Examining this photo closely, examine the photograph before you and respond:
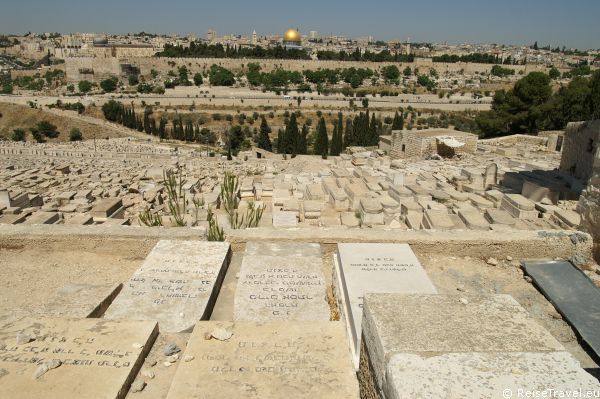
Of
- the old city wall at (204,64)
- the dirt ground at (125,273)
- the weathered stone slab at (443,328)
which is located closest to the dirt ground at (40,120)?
the old city wall at (204,64)

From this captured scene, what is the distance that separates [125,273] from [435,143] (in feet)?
47.9

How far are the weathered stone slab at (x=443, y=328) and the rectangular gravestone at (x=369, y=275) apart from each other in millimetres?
680

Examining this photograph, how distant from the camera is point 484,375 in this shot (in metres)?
1.77

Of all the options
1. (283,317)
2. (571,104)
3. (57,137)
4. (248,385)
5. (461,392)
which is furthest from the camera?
(57,137)

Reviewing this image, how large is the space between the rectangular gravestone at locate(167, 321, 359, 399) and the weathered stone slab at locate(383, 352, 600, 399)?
533mm

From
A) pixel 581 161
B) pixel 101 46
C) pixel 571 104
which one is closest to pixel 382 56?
pixel 101 46

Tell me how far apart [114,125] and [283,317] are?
1863 inches

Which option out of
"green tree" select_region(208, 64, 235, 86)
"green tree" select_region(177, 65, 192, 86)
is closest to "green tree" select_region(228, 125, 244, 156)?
"green tree" select_region(208, 64, 235, 86)

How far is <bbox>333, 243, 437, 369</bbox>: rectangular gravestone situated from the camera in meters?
3.23

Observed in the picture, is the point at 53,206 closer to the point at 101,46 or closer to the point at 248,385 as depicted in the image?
the point at 248,385

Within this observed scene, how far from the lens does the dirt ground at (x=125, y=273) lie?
3.68 metres

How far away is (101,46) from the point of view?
294ft

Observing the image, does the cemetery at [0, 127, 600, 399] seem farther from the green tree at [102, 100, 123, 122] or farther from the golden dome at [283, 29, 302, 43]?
the golden dome at [283, 29, 302, 43]

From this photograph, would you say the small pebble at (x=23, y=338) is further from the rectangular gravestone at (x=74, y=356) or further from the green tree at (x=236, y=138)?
the green tree at (x=236, y=138)
